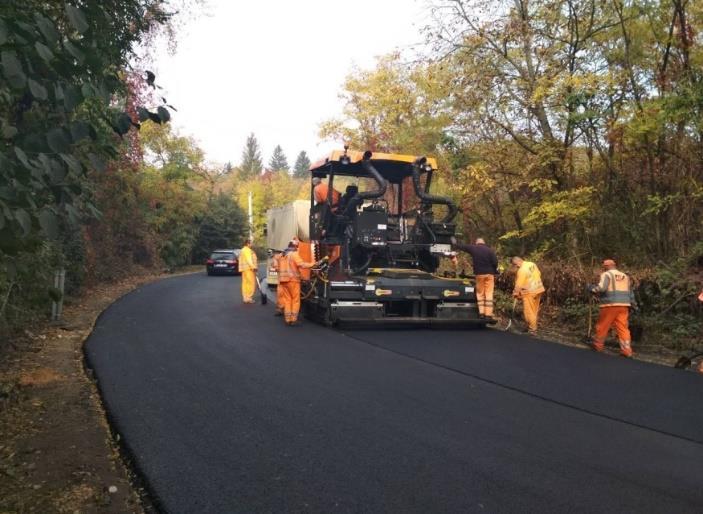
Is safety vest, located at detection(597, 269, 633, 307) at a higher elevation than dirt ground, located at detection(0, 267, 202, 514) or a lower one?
higher

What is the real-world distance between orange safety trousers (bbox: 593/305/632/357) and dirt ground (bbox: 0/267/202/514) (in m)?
7.01

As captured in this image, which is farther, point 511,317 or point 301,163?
point 301,163

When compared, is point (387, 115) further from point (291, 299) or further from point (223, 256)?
point (291, 299)

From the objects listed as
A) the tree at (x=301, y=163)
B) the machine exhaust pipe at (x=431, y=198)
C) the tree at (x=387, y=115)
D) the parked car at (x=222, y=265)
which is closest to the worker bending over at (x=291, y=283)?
the machine exhaust pipe at (x=431, y=198)

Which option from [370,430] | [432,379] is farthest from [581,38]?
[370,430]

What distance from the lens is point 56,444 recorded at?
15.7ft

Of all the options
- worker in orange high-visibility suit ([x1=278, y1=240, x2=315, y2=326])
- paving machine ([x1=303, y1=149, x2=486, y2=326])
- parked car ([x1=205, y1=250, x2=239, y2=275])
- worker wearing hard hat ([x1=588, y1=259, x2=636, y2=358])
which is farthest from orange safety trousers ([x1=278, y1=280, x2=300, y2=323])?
parked car ([x1=205, y1=250, x2=239, y2=275])

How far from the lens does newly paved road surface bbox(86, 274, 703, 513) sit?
3.81 meters

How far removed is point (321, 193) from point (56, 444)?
7779 millimetres

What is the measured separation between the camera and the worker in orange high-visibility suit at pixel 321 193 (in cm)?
1173

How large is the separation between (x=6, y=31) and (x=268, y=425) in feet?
12.2

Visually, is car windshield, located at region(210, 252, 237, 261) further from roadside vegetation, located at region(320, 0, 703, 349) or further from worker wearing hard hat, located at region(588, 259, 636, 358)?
worker wearing hard hat, located at region(588, 259, 636, 358)

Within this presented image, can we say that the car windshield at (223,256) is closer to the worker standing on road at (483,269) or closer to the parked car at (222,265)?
the parked car at (222,265)

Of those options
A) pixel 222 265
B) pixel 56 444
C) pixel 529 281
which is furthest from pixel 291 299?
pixel 222 265
